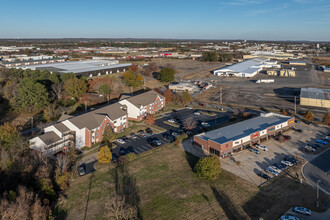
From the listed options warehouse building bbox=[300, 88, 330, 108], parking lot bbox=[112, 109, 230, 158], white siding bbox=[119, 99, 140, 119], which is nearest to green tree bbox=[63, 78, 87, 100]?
white siding bbox=[119, 99, 140, 119]

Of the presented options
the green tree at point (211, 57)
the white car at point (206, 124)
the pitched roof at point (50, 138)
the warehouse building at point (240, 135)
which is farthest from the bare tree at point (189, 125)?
the green tree at point (211, 57)

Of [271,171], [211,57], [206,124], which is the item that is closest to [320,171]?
[271,171]

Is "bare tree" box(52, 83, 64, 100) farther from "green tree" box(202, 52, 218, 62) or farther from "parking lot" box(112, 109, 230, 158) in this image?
"green tree" box(202, 52, 218, 62)

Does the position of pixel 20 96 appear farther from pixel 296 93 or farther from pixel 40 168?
pixel 296 93

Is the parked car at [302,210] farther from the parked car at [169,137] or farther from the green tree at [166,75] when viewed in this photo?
the green tree at [166,75]

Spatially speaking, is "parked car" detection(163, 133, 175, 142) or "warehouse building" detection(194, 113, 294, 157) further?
"parked car" detection(163, 133, 175, 142)

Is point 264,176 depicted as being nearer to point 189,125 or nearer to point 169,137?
point 169,137

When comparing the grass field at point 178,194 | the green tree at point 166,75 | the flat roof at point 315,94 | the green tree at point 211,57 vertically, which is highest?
the green tree at point 211,57
